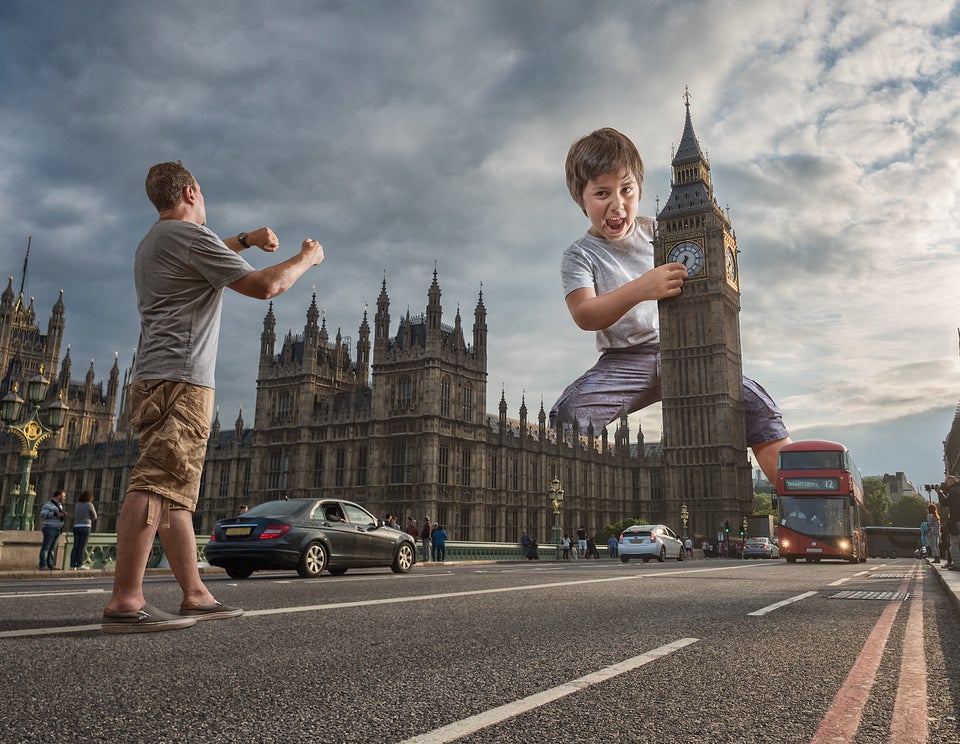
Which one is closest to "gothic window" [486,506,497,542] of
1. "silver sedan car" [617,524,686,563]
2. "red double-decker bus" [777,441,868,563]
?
"silver sedan car" [617,524,686,563]

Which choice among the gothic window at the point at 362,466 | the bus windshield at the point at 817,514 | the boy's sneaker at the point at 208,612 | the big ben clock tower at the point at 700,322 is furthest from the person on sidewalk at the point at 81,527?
the gothic window at the point at 362,466

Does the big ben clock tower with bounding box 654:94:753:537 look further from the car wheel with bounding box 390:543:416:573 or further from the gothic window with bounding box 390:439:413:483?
the gothic window with bounding box 390:439:413:483

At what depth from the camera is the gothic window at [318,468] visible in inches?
2068

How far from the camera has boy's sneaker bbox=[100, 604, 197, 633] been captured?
12.0ft

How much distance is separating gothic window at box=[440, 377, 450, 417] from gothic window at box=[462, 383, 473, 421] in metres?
1.39

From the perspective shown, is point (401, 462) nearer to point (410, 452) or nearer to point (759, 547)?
point (410, 452)

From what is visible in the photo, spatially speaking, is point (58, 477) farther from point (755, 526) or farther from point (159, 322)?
point (159, 322)

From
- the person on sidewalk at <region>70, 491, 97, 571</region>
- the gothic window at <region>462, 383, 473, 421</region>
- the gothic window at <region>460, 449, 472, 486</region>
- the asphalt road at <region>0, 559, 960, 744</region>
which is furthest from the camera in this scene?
the gothic window at <region>462, 383, 473, 421</region>

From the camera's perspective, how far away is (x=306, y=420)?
5353cm

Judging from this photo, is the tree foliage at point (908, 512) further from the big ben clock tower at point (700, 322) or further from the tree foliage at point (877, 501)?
the big ben clock tower at point (700, 322)

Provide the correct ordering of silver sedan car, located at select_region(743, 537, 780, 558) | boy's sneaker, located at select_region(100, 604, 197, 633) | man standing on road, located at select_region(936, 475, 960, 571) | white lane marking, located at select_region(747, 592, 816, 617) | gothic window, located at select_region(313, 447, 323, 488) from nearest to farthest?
1. boy's sneaker, located at select_region(100, 604, 197, 633)
2. white lane marking, located at select_region(747, 592, 816, 617)
3. man standing on road, located at select_region(936, 475, 960, 571)
4. silver sedan car, located at select_region(743, 537, 780, 558)
5. gothic window, located at select_region(313, 447, 323, 488)

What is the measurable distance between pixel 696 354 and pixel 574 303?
4.38 feet

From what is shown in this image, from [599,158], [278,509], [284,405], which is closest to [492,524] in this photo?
[284,405]

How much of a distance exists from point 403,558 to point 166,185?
32.0 feet
